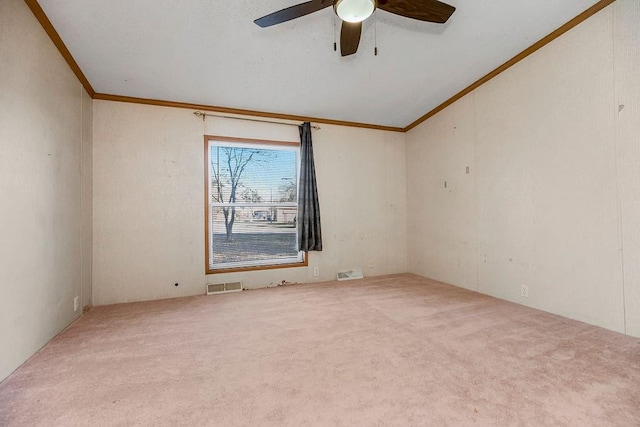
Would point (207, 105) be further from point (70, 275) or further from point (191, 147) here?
point (70, 275)

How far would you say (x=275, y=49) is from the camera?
2529mm

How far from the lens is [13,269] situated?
169cm

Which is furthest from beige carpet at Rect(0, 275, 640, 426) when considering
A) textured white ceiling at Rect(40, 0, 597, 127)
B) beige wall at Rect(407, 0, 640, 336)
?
textured white ceiling at Rect(40, 0, 597, 127)

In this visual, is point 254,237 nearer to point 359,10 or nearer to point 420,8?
point 359,10

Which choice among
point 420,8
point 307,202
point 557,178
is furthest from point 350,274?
point 420,8

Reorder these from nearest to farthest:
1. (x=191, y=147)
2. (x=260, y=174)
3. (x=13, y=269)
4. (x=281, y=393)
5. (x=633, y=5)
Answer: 1. (x=281, y=393)
2. (x=13, y=269)
3. (x=633, y=5)
4. (x=191, y=147)
5. (x=260, y=174)

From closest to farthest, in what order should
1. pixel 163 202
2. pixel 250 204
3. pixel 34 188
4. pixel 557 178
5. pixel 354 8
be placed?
1. pixel 354 8
2. pixel 34 188
3. pixel 557 178
4. pixel 163 202
5. pixel 250 204

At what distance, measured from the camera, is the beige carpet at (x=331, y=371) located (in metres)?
1.31

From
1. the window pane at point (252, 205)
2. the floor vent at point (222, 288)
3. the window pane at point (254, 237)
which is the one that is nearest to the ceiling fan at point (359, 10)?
the window pane at point (252, 205)

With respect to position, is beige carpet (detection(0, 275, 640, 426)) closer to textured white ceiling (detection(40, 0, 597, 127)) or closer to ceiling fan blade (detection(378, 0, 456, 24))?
ceiling fan blade (detection(378, 0, 456, 24))

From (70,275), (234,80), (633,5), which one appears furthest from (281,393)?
(633,5)

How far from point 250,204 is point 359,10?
2.62 m

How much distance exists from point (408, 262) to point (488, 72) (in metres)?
2.85

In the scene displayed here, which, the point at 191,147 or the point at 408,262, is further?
the point at 408,262
